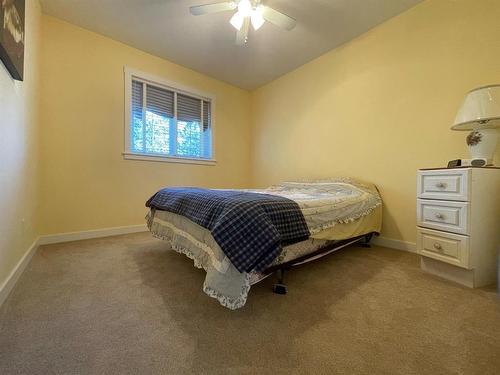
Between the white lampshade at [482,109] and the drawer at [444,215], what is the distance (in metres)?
0.59

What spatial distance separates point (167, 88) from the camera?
3.28 meters

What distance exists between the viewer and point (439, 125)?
2053mm

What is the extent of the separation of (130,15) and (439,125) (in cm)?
337

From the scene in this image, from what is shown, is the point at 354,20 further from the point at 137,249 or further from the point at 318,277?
the point at 137,249

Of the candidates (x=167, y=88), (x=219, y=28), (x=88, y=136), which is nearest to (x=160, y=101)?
(x=167, y=88)

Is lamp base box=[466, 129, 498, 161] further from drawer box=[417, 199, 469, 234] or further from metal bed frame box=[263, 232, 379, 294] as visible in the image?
metal bed frame box=[263, 232, 379, 294]

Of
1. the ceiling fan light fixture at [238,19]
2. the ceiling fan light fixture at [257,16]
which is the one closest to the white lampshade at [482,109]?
the ceiling fan light fixture at [257,16]

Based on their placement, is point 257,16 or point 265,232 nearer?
point 265,232

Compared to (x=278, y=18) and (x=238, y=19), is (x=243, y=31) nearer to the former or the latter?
(x=238, y=19)

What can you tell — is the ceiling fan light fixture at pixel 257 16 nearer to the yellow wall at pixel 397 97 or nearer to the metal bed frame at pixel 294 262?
the yellow wall at pixel 397 97

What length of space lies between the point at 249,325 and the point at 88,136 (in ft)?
9.32

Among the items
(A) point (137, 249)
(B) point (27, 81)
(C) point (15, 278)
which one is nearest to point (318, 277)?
(A) point (137, 249)

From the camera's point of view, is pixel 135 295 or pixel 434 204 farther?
pixel 434 204

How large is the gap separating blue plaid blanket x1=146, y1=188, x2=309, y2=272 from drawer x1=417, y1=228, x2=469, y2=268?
1.03 meters
